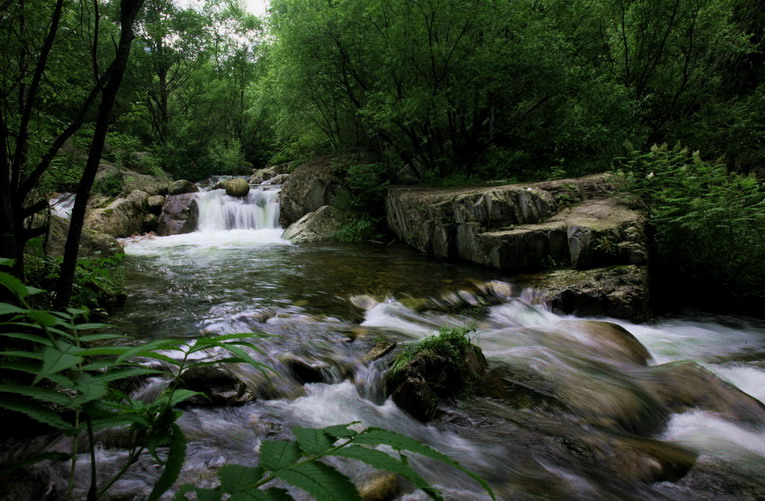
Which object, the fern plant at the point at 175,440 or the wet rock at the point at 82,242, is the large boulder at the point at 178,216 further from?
the fern plant at the point at 175,440

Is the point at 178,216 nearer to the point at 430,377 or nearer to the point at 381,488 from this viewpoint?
the point at 430,377

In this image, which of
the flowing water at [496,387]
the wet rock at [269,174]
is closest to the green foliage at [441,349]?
the flowing water at [496,387]

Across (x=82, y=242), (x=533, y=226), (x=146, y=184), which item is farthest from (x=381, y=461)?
(x=146, y=184)

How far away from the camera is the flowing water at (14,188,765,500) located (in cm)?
274

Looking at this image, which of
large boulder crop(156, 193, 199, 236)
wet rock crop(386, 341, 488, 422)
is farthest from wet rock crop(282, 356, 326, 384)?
large boulder crop(156, 193, 199, 236)

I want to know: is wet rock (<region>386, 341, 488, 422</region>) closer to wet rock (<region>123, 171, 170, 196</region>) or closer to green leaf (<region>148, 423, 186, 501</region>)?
green leaf (<region>148, 423, 186, 501</region>)

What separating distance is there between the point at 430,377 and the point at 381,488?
4.49ft

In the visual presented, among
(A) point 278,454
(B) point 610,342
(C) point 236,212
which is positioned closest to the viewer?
(A) point 278,454

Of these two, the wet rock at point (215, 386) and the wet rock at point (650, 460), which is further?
the wet rock at point (215, 386)

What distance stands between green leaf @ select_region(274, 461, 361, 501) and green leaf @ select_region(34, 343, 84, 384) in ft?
1.58

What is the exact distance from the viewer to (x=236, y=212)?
1525 cm

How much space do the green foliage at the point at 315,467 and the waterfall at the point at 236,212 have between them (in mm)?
15091

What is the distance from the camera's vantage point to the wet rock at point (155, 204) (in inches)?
580

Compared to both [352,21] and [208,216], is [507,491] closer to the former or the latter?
[352,21]
